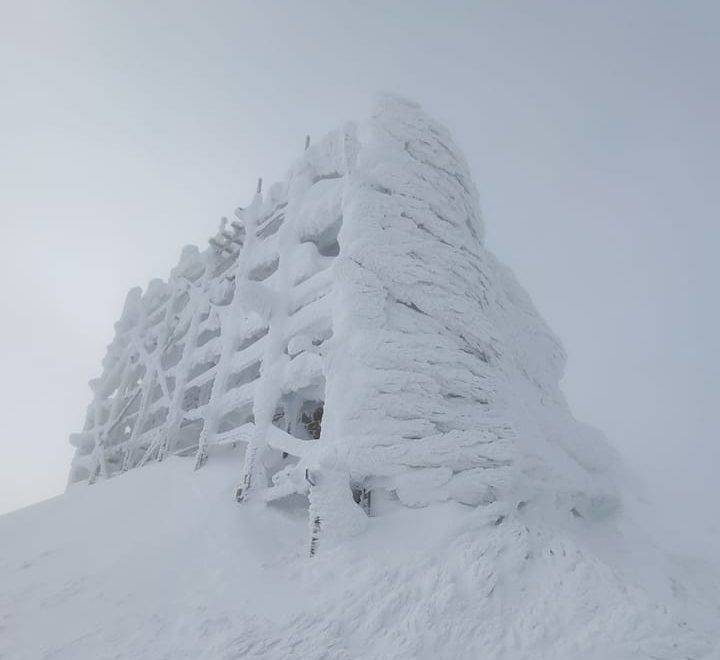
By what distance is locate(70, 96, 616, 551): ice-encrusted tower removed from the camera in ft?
23.9

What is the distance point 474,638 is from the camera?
4910mm

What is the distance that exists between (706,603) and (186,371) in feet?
41.7

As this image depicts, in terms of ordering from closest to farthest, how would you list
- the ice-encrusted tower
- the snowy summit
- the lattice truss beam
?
the snowy summit → the ice-encrusted tower → the lattice truss beam

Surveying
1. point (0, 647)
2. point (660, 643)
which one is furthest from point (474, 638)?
point (0, 647)

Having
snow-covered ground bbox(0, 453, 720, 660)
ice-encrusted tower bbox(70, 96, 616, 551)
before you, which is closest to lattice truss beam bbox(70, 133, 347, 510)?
ice-encrusted tower bbox(70, 96, 616, 551)

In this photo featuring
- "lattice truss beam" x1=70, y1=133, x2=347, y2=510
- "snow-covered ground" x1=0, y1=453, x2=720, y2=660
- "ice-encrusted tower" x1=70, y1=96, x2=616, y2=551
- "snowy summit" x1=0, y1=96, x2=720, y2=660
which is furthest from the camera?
"lattice truss beam" x1=70, y1=133, x2=347, y2=510

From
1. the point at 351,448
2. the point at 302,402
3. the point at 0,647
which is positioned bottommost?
the point at 0,647

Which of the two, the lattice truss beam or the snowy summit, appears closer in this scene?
the snowy summit

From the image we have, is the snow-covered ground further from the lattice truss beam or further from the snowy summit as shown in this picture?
the lattice truss beam

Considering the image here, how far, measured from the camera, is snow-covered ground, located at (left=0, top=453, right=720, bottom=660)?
489 centimetres

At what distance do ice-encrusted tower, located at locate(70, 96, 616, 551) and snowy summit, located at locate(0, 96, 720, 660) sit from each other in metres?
0.04

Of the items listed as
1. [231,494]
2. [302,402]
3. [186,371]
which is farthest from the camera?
[186,371]

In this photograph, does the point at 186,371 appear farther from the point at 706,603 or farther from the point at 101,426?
the point at 706,603

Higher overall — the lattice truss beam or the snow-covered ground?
the lattice truss beam
